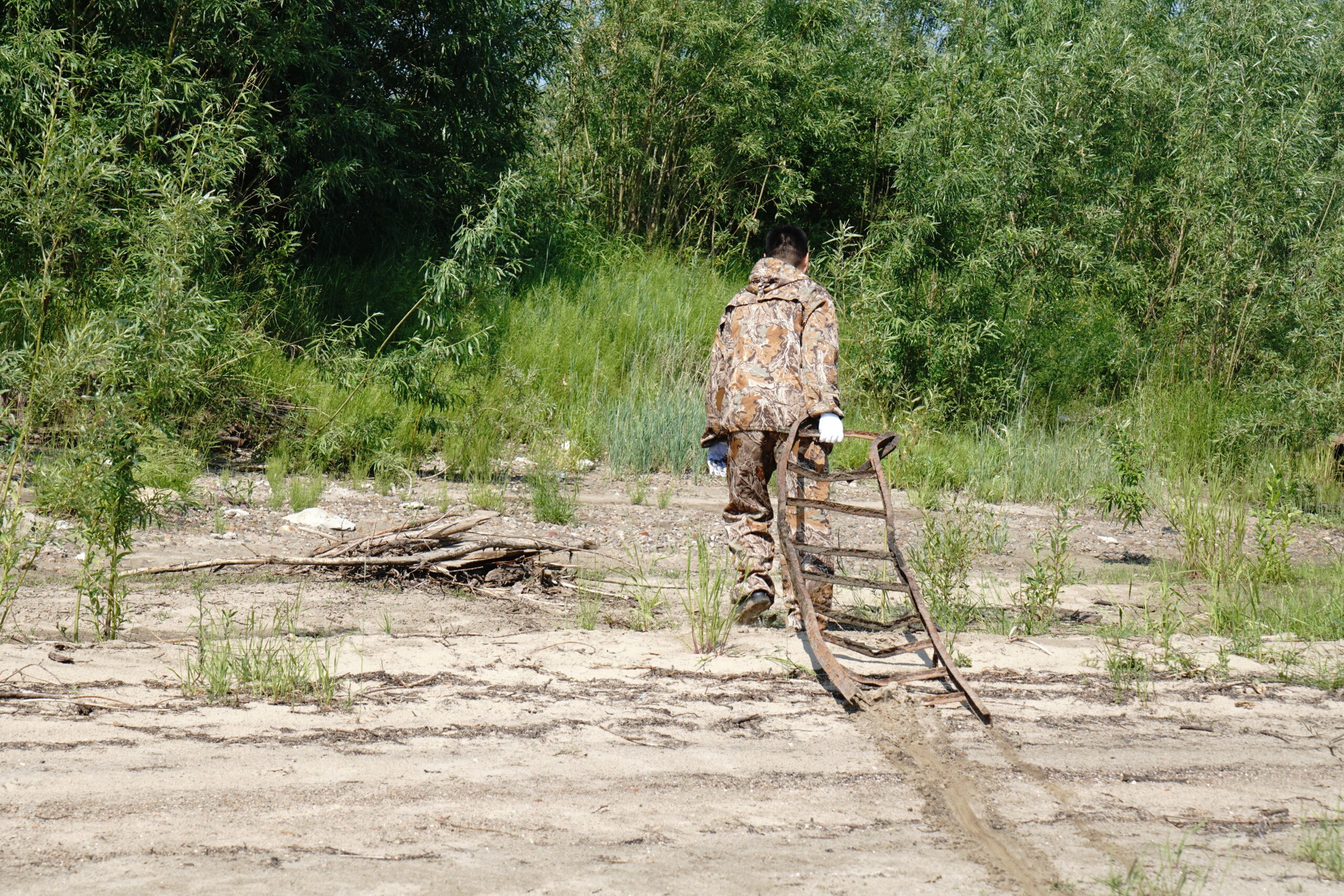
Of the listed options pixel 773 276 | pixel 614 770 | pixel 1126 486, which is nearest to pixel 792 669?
pixel 614 770

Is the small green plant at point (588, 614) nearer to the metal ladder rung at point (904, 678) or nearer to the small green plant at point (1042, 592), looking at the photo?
the metal ladder rung at point (904, 678)

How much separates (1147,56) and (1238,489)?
514 cm

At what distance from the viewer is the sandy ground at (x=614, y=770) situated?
307 cm

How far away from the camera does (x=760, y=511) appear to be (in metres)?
5.77

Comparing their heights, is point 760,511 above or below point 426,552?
above

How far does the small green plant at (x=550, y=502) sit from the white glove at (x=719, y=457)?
237cm

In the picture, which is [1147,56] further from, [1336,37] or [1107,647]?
[1107,647]

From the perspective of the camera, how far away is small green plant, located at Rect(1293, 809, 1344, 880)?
10.6 feet

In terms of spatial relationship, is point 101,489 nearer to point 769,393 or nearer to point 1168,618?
point 769,393

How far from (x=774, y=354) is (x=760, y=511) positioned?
2.54ft

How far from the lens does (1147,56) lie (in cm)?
1273

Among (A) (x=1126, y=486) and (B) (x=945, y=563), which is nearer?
(B) (x=945, y=563)

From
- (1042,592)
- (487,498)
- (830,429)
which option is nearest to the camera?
(830,429)

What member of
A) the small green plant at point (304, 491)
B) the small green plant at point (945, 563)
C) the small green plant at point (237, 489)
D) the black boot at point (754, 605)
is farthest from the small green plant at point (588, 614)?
the small green plant at point (237, 489)
